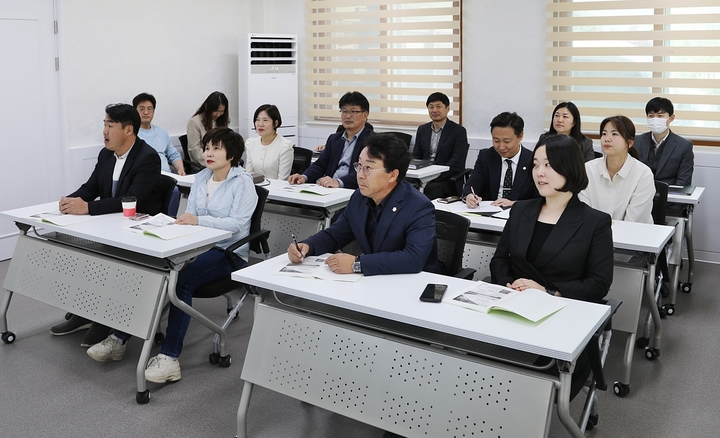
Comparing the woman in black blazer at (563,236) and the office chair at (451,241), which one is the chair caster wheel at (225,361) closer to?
the office chair at (451,241)

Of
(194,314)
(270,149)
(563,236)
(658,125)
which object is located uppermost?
(658,125)

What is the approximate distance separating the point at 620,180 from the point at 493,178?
92 cm

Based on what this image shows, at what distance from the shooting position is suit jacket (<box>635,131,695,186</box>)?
5645 mm

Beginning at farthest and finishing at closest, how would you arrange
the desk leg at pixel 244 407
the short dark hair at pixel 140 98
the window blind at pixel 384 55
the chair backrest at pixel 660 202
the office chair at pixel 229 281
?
the window blind at pixel 384 55 → the short dark hair at pixel 140 98 → the chair backrest at pixel 660 202 → the office chair at pixel 229 281 → the desk leg at pixel 244 407

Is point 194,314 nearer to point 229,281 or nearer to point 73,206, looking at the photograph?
point 229,281

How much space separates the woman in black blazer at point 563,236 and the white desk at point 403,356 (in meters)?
0.40

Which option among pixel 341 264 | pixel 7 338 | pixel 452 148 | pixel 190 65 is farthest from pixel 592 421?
pixel 190 65

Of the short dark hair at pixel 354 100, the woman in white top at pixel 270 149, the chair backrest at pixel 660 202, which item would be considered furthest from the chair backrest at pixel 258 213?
the chair backrest at pixel 660 202

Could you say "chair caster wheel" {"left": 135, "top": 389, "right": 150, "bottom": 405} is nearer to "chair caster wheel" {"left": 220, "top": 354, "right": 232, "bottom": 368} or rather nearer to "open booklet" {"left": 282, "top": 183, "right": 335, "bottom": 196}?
"chair caster wheel" {"left": 220, "top": 354, "right": 232, "bottom": 368}

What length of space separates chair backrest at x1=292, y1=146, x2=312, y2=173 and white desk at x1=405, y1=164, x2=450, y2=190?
0.96m

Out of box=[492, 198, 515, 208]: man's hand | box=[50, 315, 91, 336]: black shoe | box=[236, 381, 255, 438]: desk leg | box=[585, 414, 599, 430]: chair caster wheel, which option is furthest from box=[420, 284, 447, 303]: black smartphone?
box=[50, 315, 91, 336]: black shoe

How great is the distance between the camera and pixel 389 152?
3.22m

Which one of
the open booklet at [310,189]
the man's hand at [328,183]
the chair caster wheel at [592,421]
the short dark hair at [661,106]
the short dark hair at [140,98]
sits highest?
the short dark hair at [140,98]

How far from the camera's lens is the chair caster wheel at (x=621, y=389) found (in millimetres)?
3598
